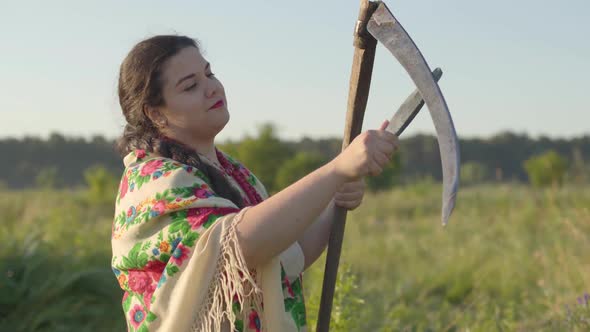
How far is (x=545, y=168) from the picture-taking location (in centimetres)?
2003

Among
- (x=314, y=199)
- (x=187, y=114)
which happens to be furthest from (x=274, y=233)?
(x=187, y=114)

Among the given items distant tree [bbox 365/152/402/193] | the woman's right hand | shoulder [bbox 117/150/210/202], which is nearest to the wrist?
the woman's right hand

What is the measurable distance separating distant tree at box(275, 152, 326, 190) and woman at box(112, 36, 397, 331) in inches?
511

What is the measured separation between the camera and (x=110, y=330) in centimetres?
409

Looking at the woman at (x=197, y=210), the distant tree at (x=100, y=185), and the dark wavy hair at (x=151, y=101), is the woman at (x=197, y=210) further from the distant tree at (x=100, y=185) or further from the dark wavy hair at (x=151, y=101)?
the distant tree at (x=100, y=185)

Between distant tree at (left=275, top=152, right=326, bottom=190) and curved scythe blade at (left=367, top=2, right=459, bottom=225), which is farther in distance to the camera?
distant tree at (left=275, top=152, right=326, bottom=190)

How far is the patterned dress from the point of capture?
1.83m

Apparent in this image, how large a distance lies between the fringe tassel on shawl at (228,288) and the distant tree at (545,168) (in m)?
17.8

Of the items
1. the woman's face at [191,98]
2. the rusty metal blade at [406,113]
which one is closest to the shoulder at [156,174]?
the woman's face at [191,98]

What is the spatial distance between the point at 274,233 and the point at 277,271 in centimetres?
20

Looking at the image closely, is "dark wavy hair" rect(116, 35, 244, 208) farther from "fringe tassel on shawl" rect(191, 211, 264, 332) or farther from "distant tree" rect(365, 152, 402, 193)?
"distant tree" rect(365, 152, 402, 193)

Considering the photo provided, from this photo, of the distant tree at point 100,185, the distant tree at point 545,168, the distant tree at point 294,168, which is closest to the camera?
the distant tree at point 100,185

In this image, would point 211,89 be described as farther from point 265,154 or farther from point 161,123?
point 265,154

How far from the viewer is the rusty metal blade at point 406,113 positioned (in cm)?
188
